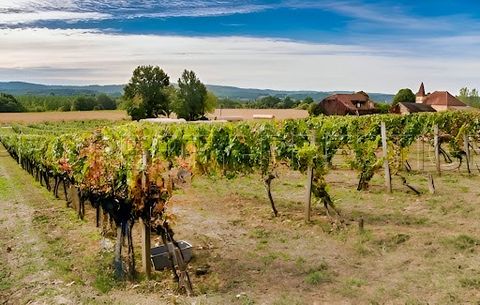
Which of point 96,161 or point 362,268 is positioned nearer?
point 362,268

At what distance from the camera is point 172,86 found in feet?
255

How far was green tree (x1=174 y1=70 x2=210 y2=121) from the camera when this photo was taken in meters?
71.6

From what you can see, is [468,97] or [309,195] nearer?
[309,195]

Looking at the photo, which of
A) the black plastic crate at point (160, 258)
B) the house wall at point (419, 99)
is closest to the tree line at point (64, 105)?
the house wall at point (419, 99)

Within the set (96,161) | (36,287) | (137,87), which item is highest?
(137,87)

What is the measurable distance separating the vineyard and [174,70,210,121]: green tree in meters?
50.8

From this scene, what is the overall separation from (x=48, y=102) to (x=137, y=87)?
46213 millimetres

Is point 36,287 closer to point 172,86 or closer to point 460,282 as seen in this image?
point 460,282

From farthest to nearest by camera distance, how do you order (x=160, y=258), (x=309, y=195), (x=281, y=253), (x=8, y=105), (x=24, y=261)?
1. (x=8, y=105)
2. (x=309, y=195)
3. (x=24, y=261)
4. (x=281, y=253)
5. (x=160, y=258)

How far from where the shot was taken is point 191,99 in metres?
72.8

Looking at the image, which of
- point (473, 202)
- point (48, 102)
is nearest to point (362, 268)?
point (473, 202)

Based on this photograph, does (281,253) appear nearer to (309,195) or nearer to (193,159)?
(309,195)

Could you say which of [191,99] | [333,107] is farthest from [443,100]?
[191,99]

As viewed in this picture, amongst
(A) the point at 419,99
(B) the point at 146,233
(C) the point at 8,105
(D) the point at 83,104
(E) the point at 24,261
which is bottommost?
(E) the point at 24,261
